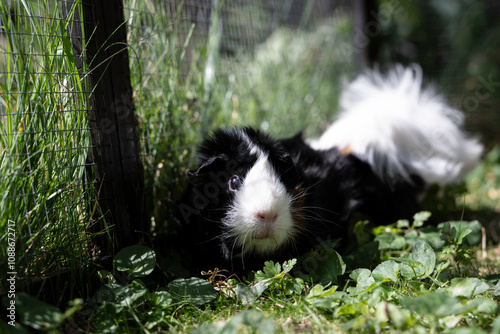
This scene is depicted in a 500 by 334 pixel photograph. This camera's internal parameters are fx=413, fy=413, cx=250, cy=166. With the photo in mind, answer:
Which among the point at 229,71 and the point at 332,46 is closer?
the point at 229,71

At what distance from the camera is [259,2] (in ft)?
9.75

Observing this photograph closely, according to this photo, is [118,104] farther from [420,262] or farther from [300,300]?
[420,262]

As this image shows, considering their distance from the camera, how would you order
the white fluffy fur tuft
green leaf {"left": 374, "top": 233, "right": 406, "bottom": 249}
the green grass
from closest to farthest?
the green grass < green leaf {"left": 374, "top": 233, "right": 406, "bottom": 249} < the white fluffy fur tuft

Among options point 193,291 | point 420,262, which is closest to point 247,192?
point 193,291

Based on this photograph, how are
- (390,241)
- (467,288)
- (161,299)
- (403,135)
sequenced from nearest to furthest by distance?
(467,288)
(161,299)
(390,241)
(403,135)

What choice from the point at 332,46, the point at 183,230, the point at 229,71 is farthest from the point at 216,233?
the point at 332,46

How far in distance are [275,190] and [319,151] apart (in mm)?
711

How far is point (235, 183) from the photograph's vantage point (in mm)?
1488

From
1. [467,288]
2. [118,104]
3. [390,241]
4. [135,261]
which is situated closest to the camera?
[467,288]

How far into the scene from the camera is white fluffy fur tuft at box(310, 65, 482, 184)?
7.32 feet

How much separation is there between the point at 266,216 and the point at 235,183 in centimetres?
19

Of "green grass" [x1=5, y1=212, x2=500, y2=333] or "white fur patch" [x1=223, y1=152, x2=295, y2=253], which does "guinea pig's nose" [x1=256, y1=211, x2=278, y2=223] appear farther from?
"green grass" [x1=5, y1=212, x2=500, y2=333]

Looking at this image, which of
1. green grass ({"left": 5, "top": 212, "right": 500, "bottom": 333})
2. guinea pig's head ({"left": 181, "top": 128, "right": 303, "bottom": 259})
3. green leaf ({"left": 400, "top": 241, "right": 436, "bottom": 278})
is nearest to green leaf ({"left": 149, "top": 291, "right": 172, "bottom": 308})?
green grass ({"left": 5, "top": 212, "right": 500, "bottom": 333})

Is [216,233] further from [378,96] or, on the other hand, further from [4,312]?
[378,96]
